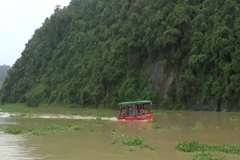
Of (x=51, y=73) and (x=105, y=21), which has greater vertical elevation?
(x=105, y=21)

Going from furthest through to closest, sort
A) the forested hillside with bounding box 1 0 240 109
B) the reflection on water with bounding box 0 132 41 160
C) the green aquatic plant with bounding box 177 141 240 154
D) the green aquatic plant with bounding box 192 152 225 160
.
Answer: the forested hillside with bounding box 1 0 240 109 → the green aquatic plant with bounding box 177 141 240 154 → the reflection on water with bounding box 0 132 41 160 → the green aquatic plant with bounding box 192 152 225 160

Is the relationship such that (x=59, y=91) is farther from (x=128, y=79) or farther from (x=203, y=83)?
(x=203, y=83)

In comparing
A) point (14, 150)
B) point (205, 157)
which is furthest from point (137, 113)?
point (205, 157)

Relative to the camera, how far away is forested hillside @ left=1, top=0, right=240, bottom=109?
42.3 meters

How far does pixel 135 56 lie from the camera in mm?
53938

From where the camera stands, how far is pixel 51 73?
253ft

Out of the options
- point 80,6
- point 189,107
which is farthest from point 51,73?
point 189,107

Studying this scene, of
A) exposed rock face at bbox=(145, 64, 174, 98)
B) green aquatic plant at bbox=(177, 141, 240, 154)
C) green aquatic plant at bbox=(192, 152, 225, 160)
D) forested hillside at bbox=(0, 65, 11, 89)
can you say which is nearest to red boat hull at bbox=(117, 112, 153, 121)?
green aquatic plant at bbox=(177, 141, 240, 154)

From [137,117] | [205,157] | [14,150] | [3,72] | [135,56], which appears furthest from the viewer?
[3,72]

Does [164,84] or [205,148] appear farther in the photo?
[164,84]

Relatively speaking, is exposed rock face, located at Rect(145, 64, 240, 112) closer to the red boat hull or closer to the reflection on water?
the red boat hull

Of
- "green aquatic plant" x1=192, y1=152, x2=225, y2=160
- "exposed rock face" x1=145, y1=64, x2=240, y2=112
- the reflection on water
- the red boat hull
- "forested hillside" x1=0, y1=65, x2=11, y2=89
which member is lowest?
the reflection on water

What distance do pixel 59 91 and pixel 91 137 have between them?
175ft

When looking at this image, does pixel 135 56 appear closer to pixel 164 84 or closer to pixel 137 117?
pixel 164 84
